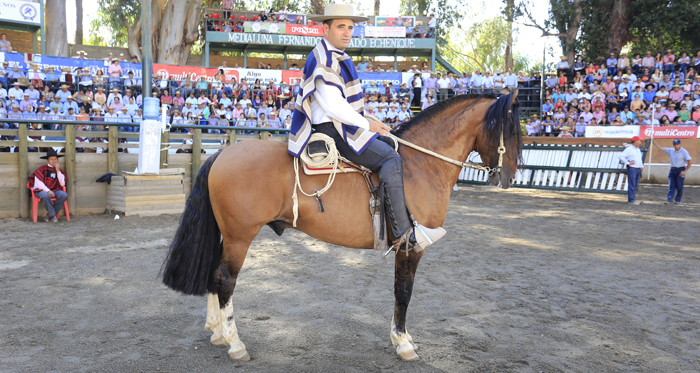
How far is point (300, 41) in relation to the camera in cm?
2814

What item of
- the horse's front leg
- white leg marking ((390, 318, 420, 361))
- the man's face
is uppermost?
the man's face

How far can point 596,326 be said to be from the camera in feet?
14.0

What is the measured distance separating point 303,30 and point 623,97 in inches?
677

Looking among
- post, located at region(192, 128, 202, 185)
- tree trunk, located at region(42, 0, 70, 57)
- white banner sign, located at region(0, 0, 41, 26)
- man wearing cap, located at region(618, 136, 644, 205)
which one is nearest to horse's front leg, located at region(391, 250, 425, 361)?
post, located at region(192, 128, 202, 185)

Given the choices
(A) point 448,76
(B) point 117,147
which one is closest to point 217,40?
(A) point 448,76

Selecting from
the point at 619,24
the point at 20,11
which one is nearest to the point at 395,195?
the point at 20,11

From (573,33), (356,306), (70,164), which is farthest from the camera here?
(573,33)

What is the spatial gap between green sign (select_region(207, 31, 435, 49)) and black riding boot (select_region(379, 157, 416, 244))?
2487 centimetres

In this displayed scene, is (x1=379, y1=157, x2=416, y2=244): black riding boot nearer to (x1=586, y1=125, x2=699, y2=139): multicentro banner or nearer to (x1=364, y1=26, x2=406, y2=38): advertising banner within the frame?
(x1=586, y1=125, x2=699, y2=139): multicentro banner

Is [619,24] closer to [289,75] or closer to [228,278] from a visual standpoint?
[289,75]

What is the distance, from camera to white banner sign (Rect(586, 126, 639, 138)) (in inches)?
695

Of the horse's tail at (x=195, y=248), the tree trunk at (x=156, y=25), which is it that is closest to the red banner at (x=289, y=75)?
the tree trunk at (x=156, y=25)

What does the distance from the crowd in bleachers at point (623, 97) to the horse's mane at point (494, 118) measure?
16.0 m

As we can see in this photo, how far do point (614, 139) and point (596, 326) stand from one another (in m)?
14.7
